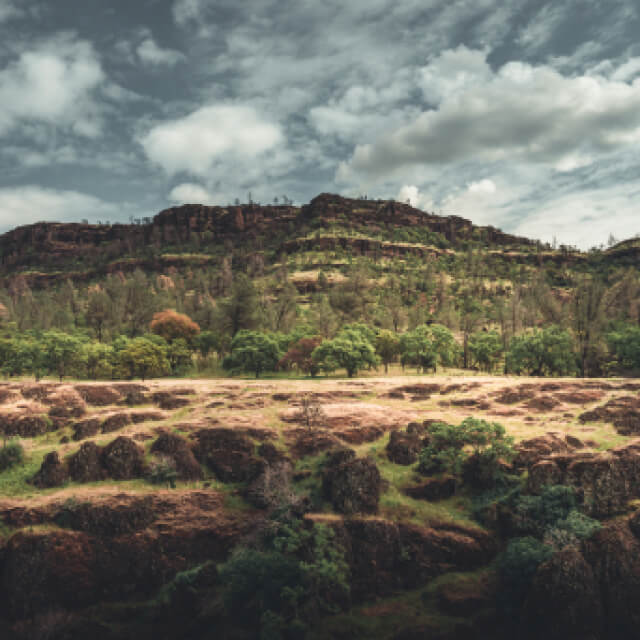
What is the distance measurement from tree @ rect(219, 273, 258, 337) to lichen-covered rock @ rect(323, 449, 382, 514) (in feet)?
202

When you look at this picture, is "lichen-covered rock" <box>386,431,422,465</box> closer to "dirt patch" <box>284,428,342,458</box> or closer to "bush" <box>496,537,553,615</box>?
"dirt patch" <box>284,428,342,458</box>

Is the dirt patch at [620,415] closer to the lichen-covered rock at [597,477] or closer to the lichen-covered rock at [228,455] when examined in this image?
the lichen-covered rock at [597,477]

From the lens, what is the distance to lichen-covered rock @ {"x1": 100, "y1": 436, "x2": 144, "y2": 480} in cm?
3344

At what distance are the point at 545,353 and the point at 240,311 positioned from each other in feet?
207

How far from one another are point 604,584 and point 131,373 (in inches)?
2538

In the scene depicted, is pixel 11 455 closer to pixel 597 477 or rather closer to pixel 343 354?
pixel 343 354

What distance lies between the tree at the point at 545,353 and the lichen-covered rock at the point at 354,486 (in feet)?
173

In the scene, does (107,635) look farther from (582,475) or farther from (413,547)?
(582,475)

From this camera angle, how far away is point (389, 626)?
23.7 meters

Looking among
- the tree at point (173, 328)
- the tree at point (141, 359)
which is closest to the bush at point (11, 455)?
the tree at point (141, 359)

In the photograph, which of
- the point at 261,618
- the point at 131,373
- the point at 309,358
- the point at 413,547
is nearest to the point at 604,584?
the point at 413,547

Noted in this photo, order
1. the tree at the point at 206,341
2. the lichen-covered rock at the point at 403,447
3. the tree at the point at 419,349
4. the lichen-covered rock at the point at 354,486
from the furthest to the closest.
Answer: the tree at the point at 206,341, the tree at the point at 419,349, the lichen-covered rock at the point at 403,447, the lichen-covered rock at the point at 354,486

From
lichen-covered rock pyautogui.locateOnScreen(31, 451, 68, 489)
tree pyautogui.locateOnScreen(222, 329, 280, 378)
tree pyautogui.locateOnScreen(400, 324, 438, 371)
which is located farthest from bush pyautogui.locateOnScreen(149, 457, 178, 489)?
tree pyautogui.locateOnScreen(400, 324, 438, 371)

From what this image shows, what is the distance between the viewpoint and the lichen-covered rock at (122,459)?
1316 inches
